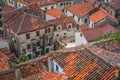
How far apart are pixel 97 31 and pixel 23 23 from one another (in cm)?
1783

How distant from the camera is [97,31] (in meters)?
62.3

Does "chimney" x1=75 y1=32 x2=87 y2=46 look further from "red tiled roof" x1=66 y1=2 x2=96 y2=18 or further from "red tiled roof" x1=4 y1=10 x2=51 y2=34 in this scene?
"red tiled roof" x1=66 y1=2 x2=96 y2=18

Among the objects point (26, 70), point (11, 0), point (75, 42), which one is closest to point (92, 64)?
point (26, 70)

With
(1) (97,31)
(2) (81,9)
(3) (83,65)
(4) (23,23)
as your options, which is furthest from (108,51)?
(2) (81,9)

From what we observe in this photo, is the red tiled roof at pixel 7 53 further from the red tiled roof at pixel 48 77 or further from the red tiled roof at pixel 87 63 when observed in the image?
the red tiled roof at pixel 48 77

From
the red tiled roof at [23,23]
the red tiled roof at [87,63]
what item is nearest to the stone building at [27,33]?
the red tiled roof at [23,23]

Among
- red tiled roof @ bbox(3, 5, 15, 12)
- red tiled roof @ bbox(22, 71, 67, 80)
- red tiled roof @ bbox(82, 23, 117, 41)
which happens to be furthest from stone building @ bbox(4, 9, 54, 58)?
red tiled roof @ bbox(22, 71, 67, 80)

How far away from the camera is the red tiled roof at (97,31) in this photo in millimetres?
59519

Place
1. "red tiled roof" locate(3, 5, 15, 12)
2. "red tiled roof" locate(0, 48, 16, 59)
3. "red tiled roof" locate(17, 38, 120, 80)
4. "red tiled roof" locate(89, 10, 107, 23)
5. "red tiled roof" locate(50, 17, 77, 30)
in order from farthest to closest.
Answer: "red tiled roof" locate(3, 5, 15, 12) < "red tiled roof" locate(89, 10, 107, 23) < "red tiled roof" locate(50, 17, 77, 30) < "red tiled roof" locate(0, 48, 16, 59) < "red tiled roof" locate(17, 38, 120, 80)

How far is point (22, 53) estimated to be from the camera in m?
62.1

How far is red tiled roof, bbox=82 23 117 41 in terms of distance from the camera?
195 ft

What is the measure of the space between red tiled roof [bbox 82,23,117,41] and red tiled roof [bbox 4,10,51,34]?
380 inches

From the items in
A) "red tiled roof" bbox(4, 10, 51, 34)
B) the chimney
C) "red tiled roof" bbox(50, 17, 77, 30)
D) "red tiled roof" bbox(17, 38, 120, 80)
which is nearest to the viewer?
→ "red tiled roof" bbox(17, 38, 120, 80)

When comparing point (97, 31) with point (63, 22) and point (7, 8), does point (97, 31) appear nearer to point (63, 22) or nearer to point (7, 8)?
point (63, 22)
